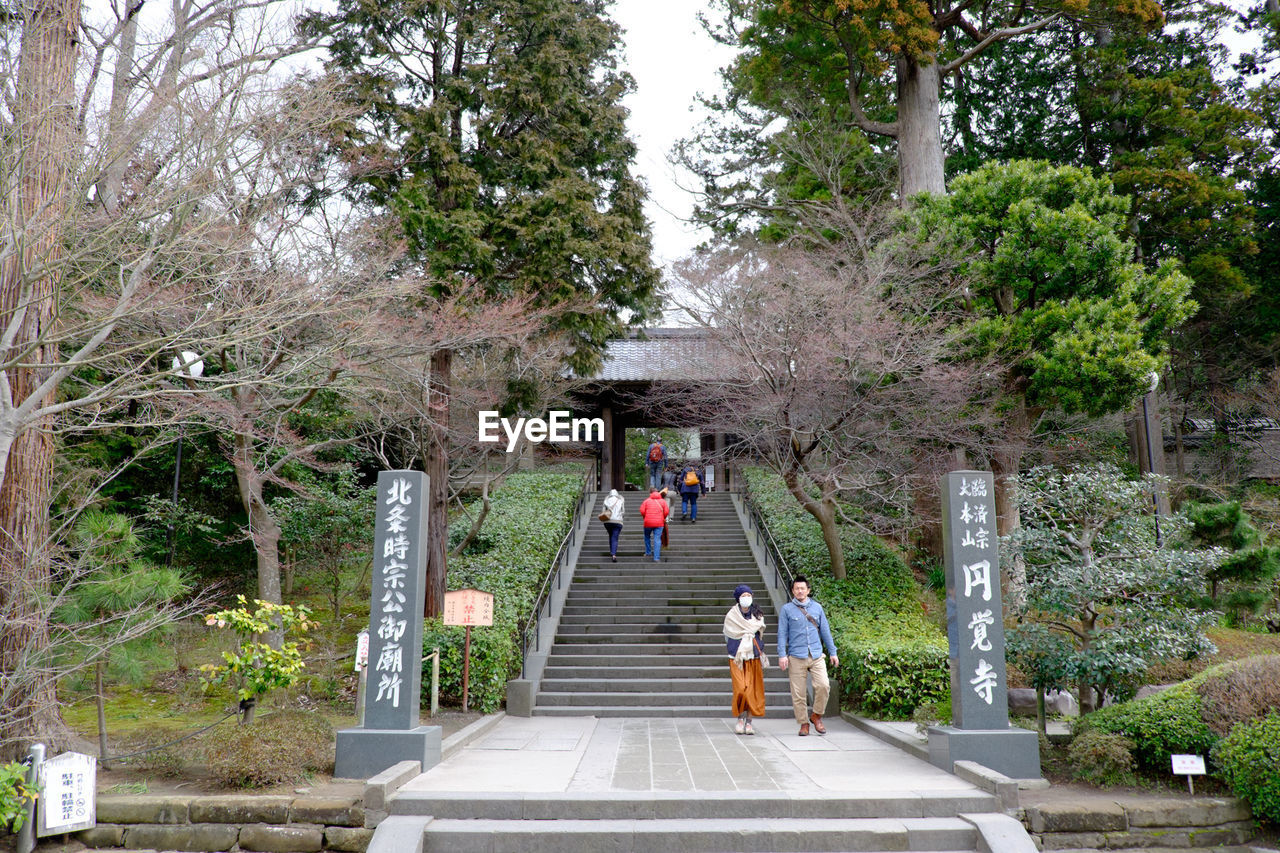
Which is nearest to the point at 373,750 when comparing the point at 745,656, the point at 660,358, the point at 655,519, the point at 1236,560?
the point at 745,656

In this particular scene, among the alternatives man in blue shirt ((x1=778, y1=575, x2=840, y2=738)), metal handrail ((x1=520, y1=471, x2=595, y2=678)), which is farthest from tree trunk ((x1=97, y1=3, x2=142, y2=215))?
man in blue shirt ((x1=778, y1=575, x2=840, y2=738))

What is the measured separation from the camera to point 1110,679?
6.95 m

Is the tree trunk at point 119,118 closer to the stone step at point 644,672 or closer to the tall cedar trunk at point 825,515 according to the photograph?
the stone step at point 644,672

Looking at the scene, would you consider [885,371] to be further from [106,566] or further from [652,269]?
[106,566]

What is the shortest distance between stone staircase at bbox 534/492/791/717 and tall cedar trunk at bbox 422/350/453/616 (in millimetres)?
2010

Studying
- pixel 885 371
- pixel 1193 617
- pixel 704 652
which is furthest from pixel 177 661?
pixel 1193 617

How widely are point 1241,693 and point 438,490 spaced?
31.5 feet

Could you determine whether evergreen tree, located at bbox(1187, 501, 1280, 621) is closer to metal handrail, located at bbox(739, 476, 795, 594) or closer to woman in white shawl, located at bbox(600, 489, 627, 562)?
metal handrail, located at bbox(739, 476, 795, 594)

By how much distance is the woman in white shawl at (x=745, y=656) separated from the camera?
8.41 m

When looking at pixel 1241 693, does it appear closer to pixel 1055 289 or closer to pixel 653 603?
pixel 1055 289

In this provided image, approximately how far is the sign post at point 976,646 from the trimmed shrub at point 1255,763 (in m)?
1.28

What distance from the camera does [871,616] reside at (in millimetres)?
11320

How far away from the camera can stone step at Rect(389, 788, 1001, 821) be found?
5684mm

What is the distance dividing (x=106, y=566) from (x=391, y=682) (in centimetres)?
283
